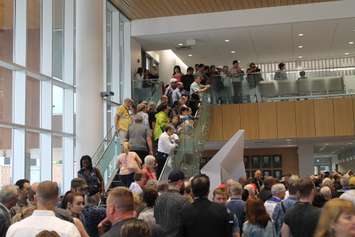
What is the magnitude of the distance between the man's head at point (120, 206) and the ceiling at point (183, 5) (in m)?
14.2

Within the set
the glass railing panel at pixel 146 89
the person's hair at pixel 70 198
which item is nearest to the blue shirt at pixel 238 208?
the person's hair at pixel 70 198

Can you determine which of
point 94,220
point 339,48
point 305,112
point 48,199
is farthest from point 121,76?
point 48,199

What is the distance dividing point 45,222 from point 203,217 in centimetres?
160

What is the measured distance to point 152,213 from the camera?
4.77 m

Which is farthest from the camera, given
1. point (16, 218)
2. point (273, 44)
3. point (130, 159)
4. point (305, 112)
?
point (273, 44)

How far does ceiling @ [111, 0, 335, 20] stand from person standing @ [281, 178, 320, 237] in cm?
1296

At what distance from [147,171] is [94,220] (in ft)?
8.44

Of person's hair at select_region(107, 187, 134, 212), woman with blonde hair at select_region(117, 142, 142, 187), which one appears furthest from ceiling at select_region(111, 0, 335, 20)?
person's hair at select_region(107, 187, 134, 212)

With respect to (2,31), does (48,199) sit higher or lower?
lower

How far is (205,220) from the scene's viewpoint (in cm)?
463

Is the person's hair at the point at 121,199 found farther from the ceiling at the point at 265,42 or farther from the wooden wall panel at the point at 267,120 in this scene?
the ceiling at the point at 265,42

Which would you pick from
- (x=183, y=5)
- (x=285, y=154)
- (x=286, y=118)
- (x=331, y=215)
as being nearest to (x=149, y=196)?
(x=331, y=215)

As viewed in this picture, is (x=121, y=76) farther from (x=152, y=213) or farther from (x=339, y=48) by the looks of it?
(x=152, y=213)

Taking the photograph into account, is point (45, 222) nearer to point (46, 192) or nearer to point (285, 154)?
point (46, 192)
